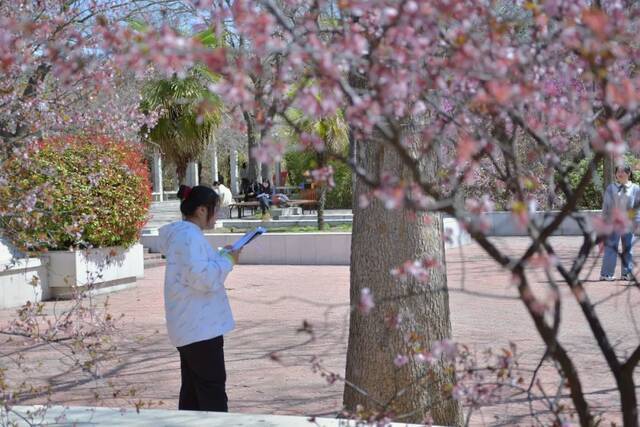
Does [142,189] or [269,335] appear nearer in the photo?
[269,335]

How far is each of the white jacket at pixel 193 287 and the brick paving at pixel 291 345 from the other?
441 millimetres

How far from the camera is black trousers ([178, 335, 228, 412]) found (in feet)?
16.5

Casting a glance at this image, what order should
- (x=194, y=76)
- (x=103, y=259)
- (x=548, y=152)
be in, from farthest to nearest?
1. (x=194, y=76)
2. (x=103, y=259)
3. (x=548, y=152)

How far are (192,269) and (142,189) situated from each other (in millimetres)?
9752

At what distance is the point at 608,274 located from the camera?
12.9m

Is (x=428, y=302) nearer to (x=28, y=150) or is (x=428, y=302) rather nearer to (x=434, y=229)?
(x=434, y=229)

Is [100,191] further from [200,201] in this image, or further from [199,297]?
[199,297]

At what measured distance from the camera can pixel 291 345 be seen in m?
8.94

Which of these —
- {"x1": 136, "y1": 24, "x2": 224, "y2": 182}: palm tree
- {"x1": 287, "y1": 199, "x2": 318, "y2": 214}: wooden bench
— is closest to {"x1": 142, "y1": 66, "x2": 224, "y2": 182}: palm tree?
{"x1": 136, "y1": 24, "x2": 224, "y2": 182}: palm tree

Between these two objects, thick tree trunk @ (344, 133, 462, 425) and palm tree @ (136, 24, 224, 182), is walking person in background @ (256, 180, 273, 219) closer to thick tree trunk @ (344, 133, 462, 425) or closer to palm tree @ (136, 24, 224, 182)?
palm tree @ (136, 24, 224, 182)

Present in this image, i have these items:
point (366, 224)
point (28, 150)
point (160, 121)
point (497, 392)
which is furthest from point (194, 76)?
point (497, 392)

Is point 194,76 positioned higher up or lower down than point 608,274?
higher up

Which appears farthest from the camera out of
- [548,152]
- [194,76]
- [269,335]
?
[194,76]

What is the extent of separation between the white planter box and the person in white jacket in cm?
782
